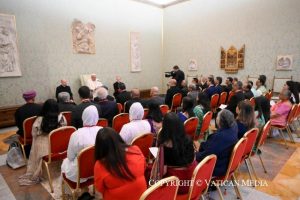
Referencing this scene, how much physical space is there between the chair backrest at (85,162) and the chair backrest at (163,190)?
102 cm

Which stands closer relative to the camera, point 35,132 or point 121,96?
point 35,132

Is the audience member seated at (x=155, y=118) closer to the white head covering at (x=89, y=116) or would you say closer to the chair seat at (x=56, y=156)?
the white head covering at (x=89, y=116)

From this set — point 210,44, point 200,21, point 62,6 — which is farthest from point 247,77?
point 62,6

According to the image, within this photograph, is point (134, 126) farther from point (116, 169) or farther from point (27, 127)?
point (27, 127)

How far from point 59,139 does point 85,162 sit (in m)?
0.83

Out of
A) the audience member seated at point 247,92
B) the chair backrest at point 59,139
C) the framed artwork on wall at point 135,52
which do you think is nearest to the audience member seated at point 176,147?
the chair backrest at point 59,139

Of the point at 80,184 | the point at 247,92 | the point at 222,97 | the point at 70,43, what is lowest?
the point at 80,184

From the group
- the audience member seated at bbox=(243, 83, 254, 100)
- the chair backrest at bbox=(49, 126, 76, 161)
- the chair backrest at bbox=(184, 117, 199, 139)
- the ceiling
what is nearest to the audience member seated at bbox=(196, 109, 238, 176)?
the chair backrest at bbox=(184, 117, 199, 139)

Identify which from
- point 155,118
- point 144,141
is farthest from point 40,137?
→ point 155,118

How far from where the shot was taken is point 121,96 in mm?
5297

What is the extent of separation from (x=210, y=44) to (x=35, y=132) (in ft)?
27.1

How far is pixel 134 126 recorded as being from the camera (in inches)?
110

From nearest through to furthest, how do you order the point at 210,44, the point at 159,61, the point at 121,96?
1. the point at 121,96
2. the point at 210,44
3. the point at 159,61

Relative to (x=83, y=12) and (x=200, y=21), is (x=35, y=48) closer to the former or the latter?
(x=83, y=12)
